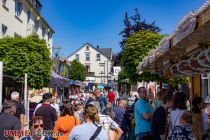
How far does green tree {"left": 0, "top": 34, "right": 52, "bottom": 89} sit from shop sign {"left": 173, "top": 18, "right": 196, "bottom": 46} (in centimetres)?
1320

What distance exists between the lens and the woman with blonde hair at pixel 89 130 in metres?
4.82

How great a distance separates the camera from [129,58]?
52.3 ft

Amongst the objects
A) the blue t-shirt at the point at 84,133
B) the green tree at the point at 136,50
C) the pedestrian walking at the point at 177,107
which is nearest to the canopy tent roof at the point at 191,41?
the pedestrian walking at the point at 177,107

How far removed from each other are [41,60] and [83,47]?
2893 inches

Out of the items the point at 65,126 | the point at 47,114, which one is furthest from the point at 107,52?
the point at 65,126

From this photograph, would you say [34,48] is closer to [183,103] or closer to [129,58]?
[129,58]

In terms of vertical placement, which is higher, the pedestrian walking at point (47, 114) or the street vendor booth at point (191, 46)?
the street vendor booth at point (191, 46)

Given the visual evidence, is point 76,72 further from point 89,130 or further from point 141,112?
point 89,130

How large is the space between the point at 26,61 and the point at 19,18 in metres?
10.9

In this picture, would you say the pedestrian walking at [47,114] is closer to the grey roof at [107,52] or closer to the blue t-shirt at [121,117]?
the blue t-shirt at [121,117]

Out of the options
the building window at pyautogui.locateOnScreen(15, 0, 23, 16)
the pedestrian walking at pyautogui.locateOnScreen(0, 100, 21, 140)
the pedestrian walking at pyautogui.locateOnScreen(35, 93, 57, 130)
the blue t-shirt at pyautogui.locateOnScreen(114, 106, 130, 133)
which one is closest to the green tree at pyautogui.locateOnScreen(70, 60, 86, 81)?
the building window at pyautogui.locateOnScreen(15, 0, 23, 16)

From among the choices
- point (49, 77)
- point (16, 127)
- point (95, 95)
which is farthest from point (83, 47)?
point (16, 127)

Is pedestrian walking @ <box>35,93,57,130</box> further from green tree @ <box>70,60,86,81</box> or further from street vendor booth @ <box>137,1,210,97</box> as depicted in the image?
green tree @ <box>70,60,86,81</box>

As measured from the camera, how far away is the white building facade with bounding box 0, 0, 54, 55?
2438cm
